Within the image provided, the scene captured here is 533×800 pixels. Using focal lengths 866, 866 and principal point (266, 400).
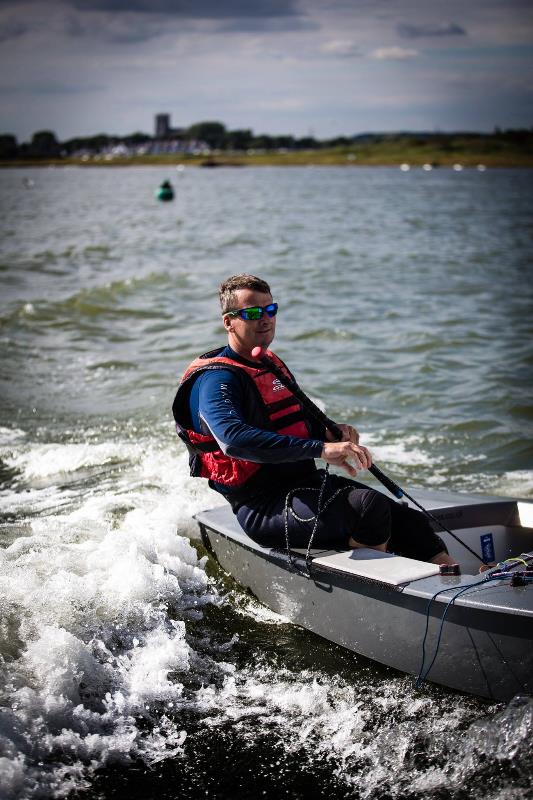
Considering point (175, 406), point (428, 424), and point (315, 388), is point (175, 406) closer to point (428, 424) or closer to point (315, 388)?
point (428, 424)

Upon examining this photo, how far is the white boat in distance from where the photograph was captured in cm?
365

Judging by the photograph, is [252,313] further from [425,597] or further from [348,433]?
[425,597]

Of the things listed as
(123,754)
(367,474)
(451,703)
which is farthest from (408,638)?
(367,474)

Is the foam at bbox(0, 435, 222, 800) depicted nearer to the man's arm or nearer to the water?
the water

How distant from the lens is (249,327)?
4188 mm

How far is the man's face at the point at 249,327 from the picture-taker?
4.15 meters

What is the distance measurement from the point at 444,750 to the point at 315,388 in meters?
6.31

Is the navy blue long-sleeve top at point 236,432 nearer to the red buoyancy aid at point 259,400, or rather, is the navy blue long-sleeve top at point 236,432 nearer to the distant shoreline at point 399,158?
the red buoyancy aid at point 259,400

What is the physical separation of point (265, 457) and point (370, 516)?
62 centimetres

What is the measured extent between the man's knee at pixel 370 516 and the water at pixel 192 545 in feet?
2.09

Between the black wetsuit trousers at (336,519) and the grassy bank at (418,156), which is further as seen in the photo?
the grassy bank at (418,156)

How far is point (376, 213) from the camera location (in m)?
38.7

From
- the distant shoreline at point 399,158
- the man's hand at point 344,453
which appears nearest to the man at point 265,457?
the man's hand at point 344,453

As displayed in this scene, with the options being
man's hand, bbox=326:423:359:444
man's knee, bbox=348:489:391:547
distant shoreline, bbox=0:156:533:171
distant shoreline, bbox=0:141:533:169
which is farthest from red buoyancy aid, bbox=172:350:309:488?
distant shoreline, bbox=0:141:533:169
